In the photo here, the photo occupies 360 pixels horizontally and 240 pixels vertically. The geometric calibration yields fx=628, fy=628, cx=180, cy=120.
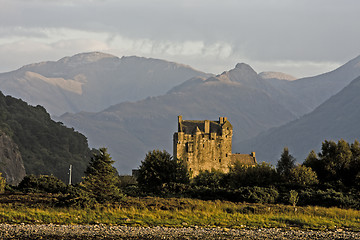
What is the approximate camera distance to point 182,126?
184 metres

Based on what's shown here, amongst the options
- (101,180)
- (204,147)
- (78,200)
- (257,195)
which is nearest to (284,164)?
(257,195)

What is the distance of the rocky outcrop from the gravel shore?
10959 centimetres

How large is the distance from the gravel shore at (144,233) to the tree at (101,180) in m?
10.6

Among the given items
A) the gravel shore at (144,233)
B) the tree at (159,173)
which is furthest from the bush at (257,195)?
the tree at (159,173)

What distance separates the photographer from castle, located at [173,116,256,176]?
594ft

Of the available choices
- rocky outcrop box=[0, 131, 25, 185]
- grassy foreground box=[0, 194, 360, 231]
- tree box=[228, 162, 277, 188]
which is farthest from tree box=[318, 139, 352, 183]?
rocky outcrop box=[0, 131, 25, 185]

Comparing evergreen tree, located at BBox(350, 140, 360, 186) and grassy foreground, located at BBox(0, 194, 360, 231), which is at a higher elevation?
evergreen tree, located at BBox(350, 140, 360, 186)

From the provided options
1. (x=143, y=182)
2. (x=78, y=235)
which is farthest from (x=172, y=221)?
(x=143, y=182)

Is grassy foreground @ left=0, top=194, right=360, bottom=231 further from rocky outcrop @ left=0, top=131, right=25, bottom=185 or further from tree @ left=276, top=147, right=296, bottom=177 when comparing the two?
rocky outcrop @ left=0, top=131, right=25, bottom=185

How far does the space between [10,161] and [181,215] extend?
118 meters

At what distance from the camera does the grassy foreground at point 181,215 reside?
4191 cm

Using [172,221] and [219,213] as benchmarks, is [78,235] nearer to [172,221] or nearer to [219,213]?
[172,221]

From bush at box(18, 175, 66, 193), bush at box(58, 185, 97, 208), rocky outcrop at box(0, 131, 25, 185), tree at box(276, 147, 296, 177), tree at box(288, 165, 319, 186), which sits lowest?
bush at box(58, 185, 97, 208)

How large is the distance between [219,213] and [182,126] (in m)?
139
